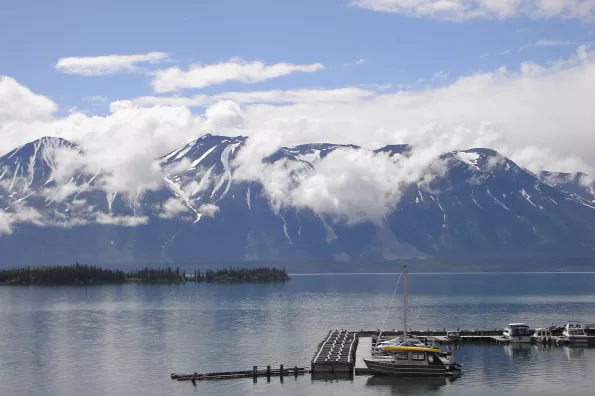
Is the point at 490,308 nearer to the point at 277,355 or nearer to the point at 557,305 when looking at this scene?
the point at 557,305

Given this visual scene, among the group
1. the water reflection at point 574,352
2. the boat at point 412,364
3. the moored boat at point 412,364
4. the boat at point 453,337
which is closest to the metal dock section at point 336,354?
the boat at point 412,364

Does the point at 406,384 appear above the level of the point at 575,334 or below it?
below

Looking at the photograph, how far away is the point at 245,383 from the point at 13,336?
186 ft

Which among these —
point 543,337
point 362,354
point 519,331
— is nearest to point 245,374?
point 362,354

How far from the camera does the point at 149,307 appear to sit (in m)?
191

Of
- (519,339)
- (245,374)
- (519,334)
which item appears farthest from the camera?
(519,334)

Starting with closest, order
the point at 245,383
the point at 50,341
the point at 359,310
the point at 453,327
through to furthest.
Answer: the point at 245,383 < the point at 50,341 < the point at 453,327 < the point at 359,310

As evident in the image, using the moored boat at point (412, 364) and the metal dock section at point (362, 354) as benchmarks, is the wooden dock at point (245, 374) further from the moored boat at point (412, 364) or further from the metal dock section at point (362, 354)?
the moored boat at point (412, 364)

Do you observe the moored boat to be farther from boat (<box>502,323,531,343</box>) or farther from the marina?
boat (<box>502,323,531,343</box>)

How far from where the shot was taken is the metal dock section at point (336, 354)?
9631 cm

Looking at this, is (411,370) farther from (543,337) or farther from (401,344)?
(543,337)

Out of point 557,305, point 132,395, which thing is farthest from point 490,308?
point 132,395

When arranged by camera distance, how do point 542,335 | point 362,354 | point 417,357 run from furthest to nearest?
point 542,335 < point 362,354 < point 417,357

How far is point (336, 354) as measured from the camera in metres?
103
